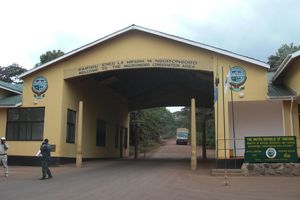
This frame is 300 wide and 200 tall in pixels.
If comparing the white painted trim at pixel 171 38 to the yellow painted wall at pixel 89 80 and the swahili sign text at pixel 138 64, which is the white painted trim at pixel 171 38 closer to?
the yellow painted wall at pixel 89 80

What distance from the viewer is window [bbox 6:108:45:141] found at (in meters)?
25.3

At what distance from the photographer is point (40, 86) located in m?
25.5

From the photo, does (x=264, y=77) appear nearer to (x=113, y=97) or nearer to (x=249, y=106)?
(x=249, y=106)

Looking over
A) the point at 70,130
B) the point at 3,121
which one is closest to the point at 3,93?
the point at 3,121

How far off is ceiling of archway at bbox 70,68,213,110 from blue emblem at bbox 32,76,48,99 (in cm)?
335

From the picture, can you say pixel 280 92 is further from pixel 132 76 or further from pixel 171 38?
pixel 132 76

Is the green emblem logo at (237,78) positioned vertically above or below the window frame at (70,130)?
above

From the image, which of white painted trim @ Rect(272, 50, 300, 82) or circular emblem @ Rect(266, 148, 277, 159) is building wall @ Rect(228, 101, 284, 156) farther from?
circular emblem @ Rect(266, 148, 277, 159)

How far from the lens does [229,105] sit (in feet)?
73.4

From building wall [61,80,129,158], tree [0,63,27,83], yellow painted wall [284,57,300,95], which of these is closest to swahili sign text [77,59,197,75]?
building wall [61,80,129,158]

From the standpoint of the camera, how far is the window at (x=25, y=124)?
997 inches

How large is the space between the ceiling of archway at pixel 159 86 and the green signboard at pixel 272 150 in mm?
7296

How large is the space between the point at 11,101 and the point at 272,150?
16.6m

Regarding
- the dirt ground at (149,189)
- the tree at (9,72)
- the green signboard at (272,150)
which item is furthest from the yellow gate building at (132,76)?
the tree at (9,72)
